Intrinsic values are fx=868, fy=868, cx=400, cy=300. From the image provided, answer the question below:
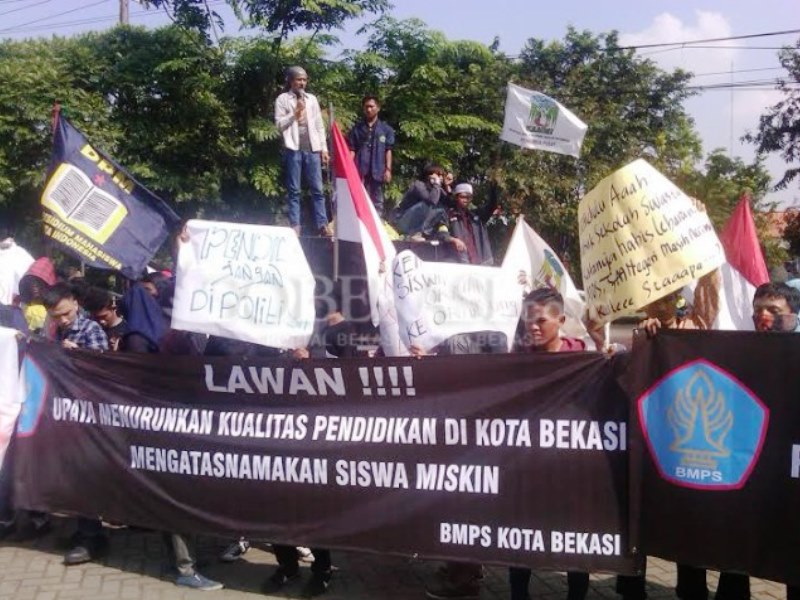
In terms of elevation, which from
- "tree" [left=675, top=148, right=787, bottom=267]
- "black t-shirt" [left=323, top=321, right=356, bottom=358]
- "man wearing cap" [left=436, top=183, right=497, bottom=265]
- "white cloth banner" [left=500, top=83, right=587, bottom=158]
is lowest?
"black t-shirt" [left=323, top=321, right=356, bottom=358]

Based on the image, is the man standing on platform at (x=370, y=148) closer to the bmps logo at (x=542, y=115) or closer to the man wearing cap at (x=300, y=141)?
the man wearing cap at (x=300, y=141)

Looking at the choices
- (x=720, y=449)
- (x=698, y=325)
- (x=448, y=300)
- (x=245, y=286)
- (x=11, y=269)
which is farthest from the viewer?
(x=11, y=269)

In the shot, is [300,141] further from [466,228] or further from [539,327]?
[539,327]

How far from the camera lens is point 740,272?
242 inches

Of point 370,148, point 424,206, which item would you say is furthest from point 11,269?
point 424,206

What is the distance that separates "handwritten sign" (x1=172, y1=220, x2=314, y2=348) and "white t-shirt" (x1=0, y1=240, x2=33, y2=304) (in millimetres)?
4248

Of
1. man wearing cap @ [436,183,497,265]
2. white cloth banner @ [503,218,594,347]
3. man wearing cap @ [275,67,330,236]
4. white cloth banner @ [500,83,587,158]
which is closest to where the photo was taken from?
white cloth banner @ [503,218,594,347]

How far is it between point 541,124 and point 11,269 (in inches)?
218

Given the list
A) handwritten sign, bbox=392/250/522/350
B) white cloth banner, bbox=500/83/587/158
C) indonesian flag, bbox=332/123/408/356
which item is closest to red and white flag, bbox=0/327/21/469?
indonesian flag, bbox=332/123/408/356

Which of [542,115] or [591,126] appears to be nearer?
[542,115]

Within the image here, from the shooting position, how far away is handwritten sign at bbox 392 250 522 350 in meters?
5.01

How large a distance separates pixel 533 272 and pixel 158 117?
10670 millimetres

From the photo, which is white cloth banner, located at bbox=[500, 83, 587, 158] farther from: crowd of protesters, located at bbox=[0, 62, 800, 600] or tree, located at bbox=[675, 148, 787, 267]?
tree, located at bbox=[675, 148, 787, 267]

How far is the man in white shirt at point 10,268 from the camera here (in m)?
8.80
